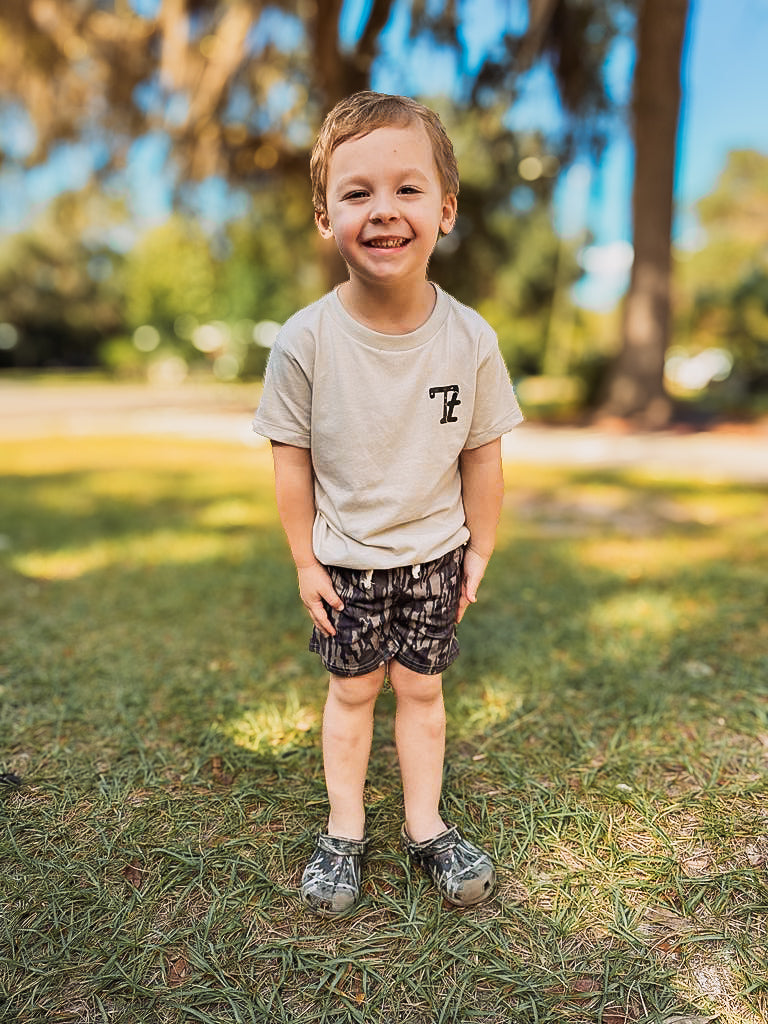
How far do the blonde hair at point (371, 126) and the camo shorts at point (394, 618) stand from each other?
737mm

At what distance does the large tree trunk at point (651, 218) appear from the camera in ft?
28.6

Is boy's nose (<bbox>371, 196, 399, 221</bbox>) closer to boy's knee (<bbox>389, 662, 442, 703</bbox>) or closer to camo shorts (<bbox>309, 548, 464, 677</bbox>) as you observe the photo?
camo shorts (<bbox>309, 548, 464, 677</bbox>)

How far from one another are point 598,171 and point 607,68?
1228 mm

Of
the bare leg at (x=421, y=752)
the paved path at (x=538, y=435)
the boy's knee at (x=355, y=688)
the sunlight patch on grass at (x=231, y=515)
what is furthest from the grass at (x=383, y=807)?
the paved path at (x=538, y=435)

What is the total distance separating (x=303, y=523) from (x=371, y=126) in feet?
2.49

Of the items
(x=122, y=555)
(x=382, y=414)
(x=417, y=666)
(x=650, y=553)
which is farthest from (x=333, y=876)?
(x=650, y=553)

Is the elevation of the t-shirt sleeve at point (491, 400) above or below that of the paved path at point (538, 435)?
above

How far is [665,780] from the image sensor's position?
2004 mm

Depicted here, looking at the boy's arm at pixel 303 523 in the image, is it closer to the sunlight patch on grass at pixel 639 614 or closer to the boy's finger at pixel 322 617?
the boy's finger at pixel 322 617

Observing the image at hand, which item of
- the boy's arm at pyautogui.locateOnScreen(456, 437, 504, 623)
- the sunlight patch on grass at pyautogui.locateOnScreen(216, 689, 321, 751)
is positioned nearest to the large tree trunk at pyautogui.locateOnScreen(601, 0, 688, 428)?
the sunlight patch on grass at pyautogui.locateOnScreen(216, 689, 321, 751)

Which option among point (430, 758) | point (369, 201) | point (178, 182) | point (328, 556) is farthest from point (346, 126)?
point (178, 182)

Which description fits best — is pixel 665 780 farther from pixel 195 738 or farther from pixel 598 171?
pixel 598 171

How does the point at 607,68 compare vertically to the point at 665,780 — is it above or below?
above

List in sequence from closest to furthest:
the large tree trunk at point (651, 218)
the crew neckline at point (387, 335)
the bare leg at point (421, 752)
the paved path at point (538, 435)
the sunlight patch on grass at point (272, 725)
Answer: the crew neckline at point (387, 335)
the bare leg at point (421, 752)
the sunlight patch on grass at point (272, 725)
the paved path at point (538, 435)
the large tree trunk at point (651, 218)
